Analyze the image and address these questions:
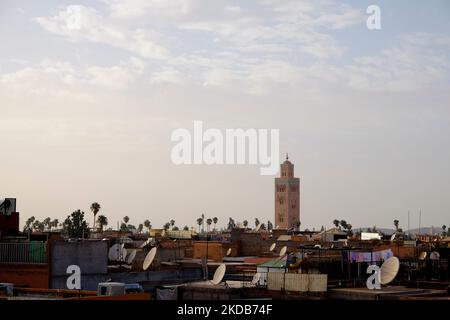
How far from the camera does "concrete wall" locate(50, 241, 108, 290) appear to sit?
44.5 meters

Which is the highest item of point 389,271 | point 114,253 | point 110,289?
point 114,253

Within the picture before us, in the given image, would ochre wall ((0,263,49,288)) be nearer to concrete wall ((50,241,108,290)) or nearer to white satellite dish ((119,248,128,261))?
concrete wall ((50,241,108,290))

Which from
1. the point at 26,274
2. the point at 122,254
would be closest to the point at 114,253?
the point at 122,254

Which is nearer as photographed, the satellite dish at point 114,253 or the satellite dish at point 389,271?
the satellite dish at point 389,271

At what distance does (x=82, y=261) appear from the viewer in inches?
1845

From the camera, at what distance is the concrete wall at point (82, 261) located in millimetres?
44531

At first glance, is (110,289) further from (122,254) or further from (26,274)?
(122,254)

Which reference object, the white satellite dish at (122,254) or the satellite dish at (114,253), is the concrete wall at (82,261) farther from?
the white satellite dish at (122,254)

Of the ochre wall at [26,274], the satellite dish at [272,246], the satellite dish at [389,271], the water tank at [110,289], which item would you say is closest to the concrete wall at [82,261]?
the ochre wall at [26,274]

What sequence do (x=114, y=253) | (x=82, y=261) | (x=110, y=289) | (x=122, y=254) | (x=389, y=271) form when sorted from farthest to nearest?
(x=122, y=254) → (x=114, y=253) → (x=82, y=261) → (x=389, y=271) → (x=110, y=289)

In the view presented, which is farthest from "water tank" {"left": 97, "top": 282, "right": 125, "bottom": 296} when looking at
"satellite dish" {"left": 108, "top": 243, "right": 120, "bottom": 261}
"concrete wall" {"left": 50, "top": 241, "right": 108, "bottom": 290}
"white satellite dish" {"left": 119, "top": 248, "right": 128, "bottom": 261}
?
"white satellite dish" {"left": 119, "top": 248, "right": 128, "bottom": 261}

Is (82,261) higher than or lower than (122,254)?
lower

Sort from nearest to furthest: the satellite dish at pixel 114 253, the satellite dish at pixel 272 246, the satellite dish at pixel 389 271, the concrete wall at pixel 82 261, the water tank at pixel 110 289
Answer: the water tank at pixel 110 289
the satellite dish at pixel 389 271
the concrete wall at pixel 82 261
the satellite dish at pixel 114 253
the satellite dish at pixel 272 246
